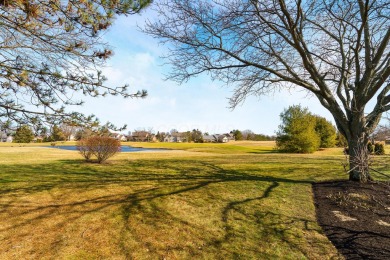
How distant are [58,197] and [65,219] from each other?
61.3 inches

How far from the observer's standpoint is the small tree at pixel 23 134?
4.31m

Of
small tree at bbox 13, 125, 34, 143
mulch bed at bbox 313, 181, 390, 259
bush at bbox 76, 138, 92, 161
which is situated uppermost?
small tree at bbox 13, 125, 34, 143

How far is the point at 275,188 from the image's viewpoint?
24.9 ft

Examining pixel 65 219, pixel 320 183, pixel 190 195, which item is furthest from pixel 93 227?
pixel 320 183

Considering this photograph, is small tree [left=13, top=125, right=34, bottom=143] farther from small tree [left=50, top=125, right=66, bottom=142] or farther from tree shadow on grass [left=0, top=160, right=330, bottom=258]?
tree shadow on grass [left=0, top=160, right=330, bottom=258]

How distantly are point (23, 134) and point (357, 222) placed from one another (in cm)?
705

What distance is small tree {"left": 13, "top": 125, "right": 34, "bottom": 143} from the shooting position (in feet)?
14.1

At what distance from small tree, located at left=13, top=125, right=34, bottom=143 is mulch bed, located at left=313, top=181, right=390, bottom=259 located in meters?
6.03

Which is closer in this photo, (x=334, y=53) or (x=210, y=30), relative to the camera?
(x=210, y=30)

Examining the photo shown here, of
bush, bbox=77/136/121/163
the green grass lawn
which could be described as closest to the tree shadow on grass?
the green grass lawn

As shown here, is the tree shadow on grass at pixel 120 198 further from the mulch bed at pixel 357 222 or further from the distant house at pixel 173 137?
the distant house at pixel 173 137

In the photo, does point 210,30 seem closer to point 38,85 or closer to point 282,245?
point 38,85

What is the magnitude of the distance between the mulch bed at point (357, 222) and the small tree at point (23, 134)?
6027 mm

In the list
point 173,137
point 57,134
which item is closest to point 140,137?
point 173,137
